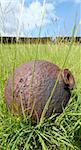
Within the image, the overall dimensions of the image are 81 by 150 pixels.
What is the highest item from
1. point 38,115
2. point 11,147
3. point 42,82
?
point 42,82

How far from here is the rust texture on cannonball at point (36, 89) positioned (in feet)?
10.5

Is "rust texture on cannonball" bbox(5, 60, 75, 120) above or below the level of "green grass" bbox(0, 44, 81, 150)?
above

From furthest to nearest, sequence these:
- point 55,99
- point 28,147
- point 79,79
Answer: point 79,79 → point 55,99 → point 28,147

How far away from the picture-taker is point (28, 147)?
10.0 feet

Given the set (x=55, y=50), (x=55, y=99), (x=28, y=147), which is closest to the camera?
(x=28, y=147)

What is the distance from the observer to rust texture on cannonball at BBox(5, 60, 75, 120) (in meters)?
3.20

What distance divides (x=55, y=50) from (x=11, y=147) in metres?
3.00

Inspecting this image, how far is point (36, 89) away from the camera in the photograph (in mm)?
3205

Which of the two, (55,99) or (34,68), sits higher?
(34,68)

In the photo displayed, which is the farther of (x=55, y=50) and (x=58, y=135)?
(x=55, y=50)

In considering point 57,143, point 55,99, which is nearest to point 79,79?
point 55,99

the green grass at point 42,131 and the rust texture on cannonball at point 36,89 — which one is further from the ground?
the rust texture on cannonball at point 36,89

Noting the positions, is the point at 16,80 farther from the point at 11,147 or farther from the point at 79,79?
the point at 79,79

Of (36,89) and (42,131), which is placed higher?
(36,89)
